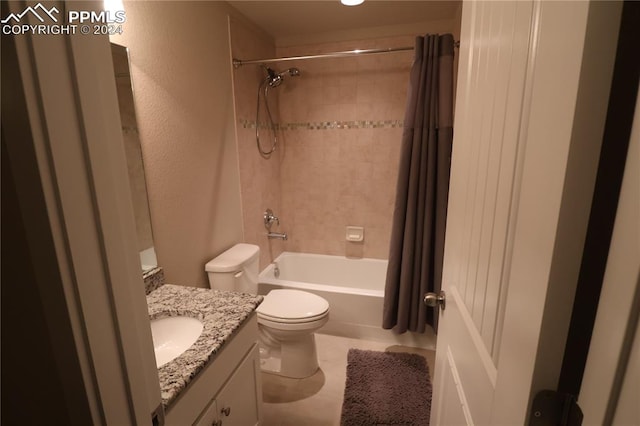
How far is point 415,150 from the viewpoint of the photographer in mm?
1968

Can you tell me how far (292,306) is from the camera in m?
1.88

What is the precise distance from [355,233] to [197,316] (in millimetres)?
1938

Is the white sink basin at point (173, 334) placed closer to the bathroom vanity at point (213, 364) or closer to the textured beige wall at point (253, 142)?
the bathroom vanity at point (213, 364)

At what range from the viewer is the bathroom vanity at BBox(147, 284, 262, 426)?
854 millimetres

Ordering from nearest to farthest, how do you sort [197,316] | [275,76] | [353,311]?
[197,316] < [353,311] < [275,76]

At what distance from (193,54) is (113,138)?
1483 mm

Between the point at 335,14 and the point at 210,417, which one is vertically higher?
the point at 335,14

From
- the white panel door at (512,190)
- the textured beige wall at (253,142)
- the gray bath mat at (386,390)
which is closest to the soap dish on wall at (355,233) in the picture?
the textured beige wall at (253,142)

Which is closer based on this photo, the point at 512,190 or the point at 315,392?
the point at 512,190

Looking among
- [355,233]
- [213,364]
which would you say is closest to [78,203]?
A: [213,364]

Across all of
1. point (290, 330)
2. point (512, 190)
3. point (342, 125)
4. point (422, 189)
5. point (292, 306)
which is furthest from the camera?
point (342, 125)

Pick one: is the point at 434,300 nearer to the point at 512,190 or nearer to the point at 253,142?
the point at 512,190

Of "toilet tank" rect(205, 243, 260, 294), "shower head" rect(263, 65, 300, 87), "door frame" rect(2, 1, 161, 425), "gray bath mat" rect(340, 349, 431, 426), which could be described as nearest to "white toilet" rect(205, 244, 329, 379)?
"toilet tank" rect(205, 243, 260, 294)

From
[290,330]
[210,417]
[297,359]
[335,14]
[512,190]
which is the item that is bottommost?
[297,359]
